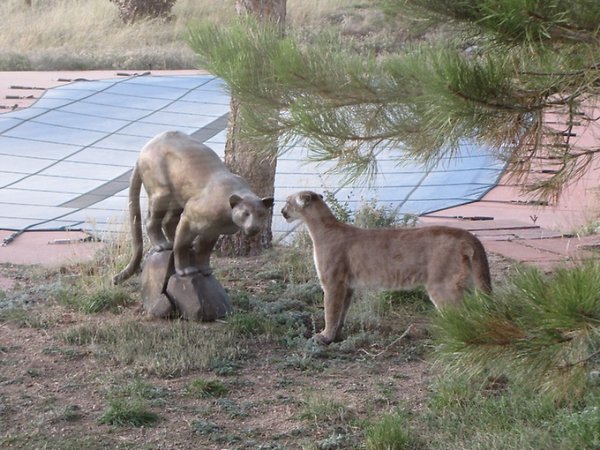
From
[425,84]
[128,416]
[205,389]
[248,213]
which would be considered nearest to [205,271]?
[248,213]

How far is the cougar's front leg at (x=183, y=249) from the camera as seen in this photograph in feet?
20.0

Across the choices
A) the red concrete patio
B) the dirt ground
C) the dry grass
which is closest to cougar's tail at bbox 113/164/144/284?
the dirt ground

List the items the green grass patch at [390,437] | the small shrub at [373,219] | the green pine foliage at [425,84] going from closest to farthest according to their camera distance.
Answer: the green pine foliage at [425,84] < the green grass patch at [390,437] < the small shrub at [373,219]

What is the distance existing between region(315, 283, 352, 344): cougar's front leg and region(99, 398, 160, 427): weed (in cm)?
142

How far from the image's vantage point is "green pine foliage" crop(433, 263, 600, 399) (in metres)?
2.71

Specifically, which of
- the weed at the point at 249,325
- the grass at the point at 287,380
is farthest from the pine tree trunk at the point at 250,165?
the weed at the point at 249,325

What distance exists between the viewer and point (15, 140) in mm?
13773

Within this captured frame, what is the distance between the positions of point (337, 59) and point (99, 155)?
8.29 meters

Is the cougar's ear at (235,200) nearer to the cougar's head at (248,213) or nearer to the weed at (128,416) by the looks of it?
the cougar's head at (248,213)

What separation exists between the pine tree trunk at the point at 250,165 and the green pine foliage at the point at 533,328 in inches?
185

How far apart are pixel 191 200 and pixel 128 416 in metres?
1.65

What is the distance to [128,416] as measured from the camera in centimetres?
481

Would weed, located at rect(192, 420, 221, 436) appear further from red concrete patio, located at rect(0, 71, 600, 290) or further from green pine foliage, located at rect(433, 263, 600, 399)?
red concrete patio, located at rect(0, 71, 600, 290)

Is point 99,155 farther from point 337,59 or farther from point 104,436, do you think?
point 104,436
